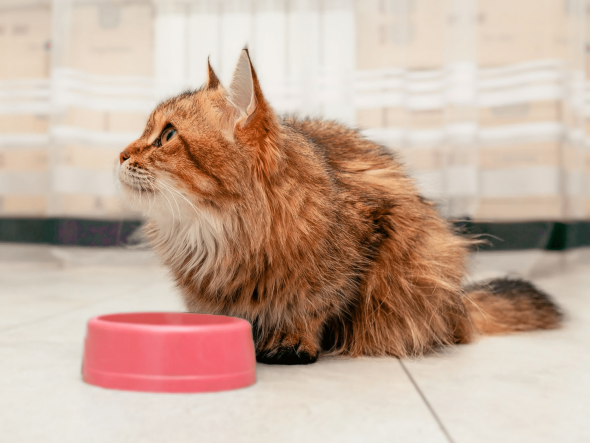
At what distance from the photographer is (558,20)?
283cm

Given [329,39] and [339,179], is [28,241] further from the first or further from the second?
[339,179]

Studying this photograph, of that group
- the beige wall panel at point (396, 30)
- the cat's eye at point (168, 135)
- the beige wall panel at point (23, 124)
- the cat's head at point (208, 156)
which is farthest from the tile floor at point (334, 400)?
the beige wall panel at point (23, 124)

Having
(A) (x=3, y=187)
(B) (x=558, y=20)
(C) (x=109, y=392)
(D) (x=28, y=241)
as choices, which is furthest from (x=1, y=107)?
(B) (x=558, y=20)

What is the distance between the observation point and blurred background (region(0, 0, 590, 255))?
9.22 feet

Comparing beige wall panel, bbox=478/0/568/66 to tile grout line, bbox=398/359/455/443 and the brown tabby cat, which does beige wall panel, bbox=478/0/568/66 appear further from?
tile grout line, bbox=398/359/455/443

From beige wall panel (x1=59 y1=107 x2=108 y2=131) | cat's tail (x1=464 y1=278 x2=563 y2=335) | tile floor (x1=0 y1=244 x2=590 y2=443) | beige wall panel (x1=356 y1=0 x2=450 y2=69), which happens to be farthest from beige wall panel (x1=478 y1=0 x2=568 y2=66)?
beige wall panel (x1=59 y1=107 x2=108 y2=131)

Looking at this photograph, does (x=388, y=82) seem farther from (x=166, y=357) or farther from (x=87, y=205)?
(x=166, y=357)

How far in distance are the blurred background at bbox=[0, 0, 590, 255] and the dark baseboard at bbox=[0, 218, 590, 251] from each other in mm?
10

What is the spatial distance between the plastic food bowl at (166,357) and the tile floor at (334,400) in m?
0.02

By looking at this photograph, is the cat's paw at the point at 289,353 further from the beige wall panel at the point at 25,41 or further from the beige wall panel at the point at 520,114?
the beige wall panel at the point at 25,41

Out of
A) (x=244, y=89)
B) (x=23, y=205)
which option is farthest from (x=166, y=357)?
(x=23, y=205)

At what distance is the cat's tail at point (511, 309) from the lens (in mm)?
1512

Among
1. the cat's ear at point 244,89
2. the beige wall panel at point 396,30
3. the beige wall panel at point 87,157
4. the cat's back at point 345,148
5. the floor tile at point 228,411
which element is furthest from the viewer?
the beige wall panel at point 87,157

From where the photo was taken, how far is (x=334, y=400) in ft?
3.01
